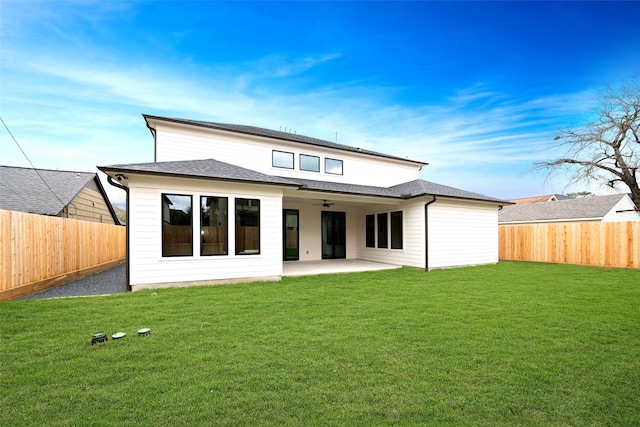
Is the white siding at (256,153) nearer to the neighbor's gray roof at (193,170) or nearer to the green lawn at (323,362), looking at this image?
the neighbor's gray roof at (193,170)

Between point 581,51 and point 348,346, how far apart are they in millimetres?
15160

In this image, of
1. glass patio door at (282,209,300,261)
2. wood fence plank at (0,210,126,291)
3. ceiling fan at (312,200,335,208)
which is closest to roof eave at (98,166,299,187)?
wood fence plank at (0,210,126,291)

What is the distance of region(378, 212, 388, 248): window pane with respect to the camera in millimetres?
11961

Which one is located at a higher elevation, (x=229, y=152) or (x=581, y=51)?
(x=581, y=51)

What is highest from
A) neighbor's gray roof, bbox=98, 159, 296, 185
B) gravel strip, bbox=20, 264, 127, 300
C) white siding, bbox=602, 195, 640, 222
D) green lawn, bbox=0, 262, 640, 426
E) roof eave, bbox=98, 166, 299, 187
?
neighbor's gray roof, bbox=98, 159, 296, 185

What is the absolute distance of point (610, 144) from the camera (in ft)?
53.5

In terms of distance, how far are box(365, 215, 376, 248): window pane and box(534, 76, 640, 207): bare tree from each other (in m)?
13.6

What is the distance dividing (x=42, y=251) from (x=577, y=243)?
59.2 feet

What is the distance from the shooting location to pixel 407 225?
35.4ft

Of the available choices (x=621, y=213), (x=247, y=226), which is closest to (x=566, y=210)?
(x=621, y=213)

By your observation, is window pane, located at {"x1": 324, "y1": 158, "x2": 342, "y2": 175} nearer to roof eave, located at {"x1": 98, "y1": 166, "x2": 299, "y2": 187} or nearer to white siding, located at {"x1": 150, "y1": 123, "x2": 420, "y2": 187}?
white siding, located at {"x1": 150, "y1": 123, "x2": 420, "y2": 187}

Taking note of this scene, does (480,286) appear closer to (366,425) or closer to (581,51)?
(366,425)

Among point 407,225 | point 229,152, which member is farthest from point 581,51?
point 229,152

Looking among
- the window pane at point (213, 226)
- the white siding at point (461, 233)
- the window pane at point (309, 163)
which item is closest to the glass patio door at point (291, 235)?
the window pane at point (309, 163)
